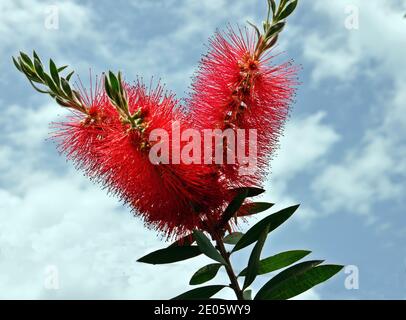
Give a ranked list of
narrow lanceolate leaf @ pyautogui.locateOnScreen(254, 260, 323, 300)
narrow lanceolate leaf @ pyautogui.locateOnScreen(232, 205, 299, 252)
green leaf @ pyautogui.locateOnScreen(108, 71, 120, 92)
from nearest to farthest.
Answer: green leaf @ pyautogui.locateOnScreen(108, 71, 120, 92) < narrow lanceolate leaf @ pyautogui.locateOnScreen(254, 260, 323, 300) < narrow lanceolate leaf @ pyautogui.locateOnScreen(232, 205, 299, 252)

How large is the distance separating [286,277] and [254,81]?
79cm

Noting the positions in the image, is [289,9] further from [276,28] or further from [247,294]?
[247,294]

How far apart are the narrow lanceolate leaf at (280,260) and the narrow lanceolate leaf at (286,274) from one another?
0.45ft

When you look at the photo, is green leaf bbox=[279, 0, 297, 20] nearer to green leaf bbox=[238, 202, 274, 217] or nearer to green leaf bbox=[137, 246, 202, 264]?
green leaf bbox=[238, 202, 274, 217]

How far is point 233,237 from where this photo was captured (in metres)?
2.53

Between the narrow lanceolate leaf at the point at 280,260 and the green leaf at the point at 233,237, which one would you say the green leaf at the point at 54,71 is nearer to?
the green leaf at the point at 233,237

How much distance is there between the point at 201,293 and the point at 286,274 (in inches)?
13.5

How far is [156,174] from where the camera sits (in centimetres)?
235

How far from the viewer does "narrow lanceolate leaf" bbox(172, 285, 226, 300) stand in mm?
2363

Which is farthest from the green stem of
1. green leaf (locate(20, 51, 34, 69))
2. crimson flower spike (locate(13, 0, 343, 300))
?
green leaf (locate(20, 51, 34, 69))

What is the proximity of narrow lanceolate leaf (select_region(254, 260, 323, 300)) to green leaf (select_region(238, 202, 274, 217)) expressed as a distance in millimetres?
382

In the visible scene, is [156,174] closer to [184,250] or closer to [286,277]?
[184,250]
